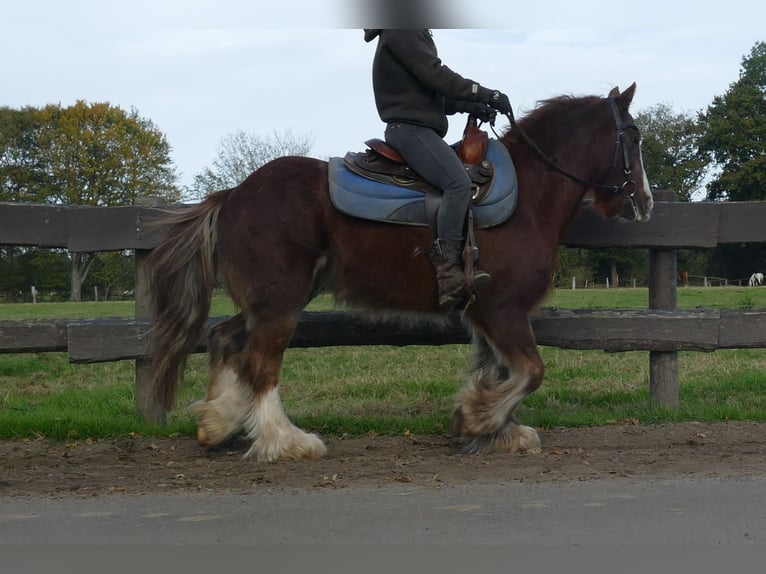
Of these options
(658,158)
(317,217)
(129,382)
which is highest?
(658,158)

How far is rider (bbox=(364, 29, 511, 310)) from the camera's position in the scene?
5.74m

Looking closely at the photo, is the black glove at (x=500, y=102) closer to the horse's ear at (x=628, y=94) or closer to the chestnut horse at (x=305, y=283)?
the chestnut horse at (x=305, y=283)

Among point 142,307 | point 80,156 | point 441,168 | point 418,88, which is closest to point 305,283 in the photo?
point 441,168

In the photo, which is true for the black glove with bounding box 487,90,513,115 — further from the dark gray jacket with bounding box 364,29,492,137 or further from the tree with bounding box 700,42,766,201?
the tree with bounding box 700,42,766,201

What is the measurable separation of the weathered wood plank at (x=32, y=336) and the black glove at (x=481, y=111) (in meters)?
3.29

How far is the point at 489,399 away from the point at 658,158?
57.9 m

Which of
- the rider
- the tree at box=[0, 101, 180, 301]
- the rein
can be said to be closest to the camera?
the rider

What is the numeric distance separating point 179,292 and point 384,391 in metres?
3.03

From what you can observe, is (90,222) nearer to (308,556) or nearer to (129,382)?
(129,382)

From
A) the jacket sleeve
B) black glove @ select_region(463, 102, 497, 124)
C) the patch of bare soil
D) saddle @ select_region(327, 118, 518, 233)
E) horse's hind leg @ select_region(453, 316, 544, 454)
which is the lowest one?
the patch of bare soil

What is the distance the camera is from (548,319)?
7004 millimetres

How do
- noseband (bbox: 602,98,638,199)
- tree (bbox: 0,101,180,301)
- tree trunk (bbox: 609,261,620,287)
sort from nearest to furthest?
noseband (bbox: 602,98,638,199)
tree trunk (bbox: 609,261,620,287)
tree (bbox: 0,101,180,301)

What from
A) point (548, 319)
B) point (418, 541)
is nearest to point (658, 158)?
point (548, 319)

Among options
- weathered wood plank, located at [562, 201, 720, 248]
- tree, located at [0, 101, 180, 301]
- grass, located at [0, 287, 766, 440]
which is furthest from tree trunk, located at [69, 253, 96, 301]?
weathered wood plank, located at [562, 201, 720, 248]
